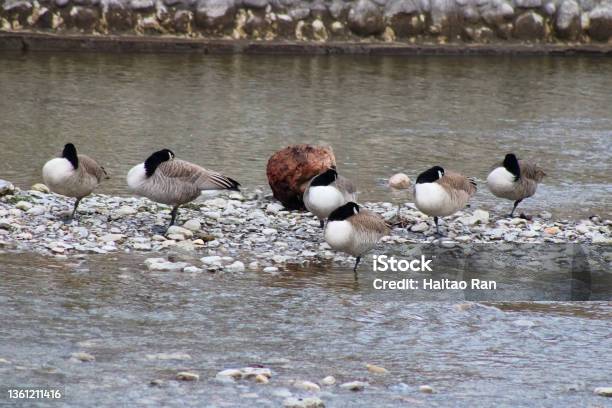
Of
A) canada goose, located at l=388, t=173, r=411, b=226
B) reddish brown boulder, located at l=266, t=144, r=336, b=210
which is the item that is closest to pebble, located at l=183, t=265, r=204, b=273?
reddish brown boulder, located at l=266, t=144, r=336, b=210

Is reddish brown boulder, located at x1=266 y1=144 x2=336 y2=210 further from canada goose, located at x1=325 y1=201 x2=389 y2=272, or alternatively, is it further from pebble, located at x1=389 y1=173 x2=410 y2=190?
canada goose, located at x1=325 y1=201 x2=389 y2=272

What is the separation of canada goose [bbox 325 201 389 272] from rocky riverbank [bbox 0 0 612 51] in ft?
43.2

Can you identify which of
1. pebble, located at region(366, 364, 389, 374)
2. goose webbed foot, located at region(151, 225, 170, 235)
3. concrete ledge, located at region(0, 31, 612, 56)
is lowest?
goose webbed foot, located at region(151, 225, 170, 235)

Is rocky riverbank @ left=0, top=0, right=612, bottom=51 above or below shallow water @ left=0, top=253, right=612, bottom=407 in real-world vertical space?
above

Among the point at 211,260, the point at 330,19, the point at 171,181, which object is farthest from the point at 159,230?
the point at 330,19

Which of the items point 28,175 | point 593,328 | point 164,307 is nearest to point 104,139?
point 28,175

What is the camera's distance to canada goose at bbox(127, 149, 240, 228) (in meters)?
10.2

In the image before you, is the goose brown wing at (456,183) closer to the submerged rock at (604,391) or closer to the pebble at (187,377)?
the submerged rock at (604,391)

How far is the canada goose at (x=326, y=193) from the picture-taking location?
33.0ft

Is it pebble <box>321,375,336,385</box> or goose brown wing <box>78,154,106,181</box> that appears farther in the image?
goose brown wing <box>78,154,106,181</box>

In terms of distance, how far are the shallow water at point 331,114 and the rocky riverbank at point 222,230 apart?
776 millimetres

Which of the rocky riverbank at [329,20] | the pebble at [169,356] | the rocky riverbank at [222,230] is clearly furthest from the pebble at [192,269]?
the rocky riverbank at [329,20]

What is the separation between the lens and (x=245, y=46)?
2197 cm

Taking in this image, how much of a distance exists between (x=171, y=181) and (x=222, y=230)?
0.63 m
